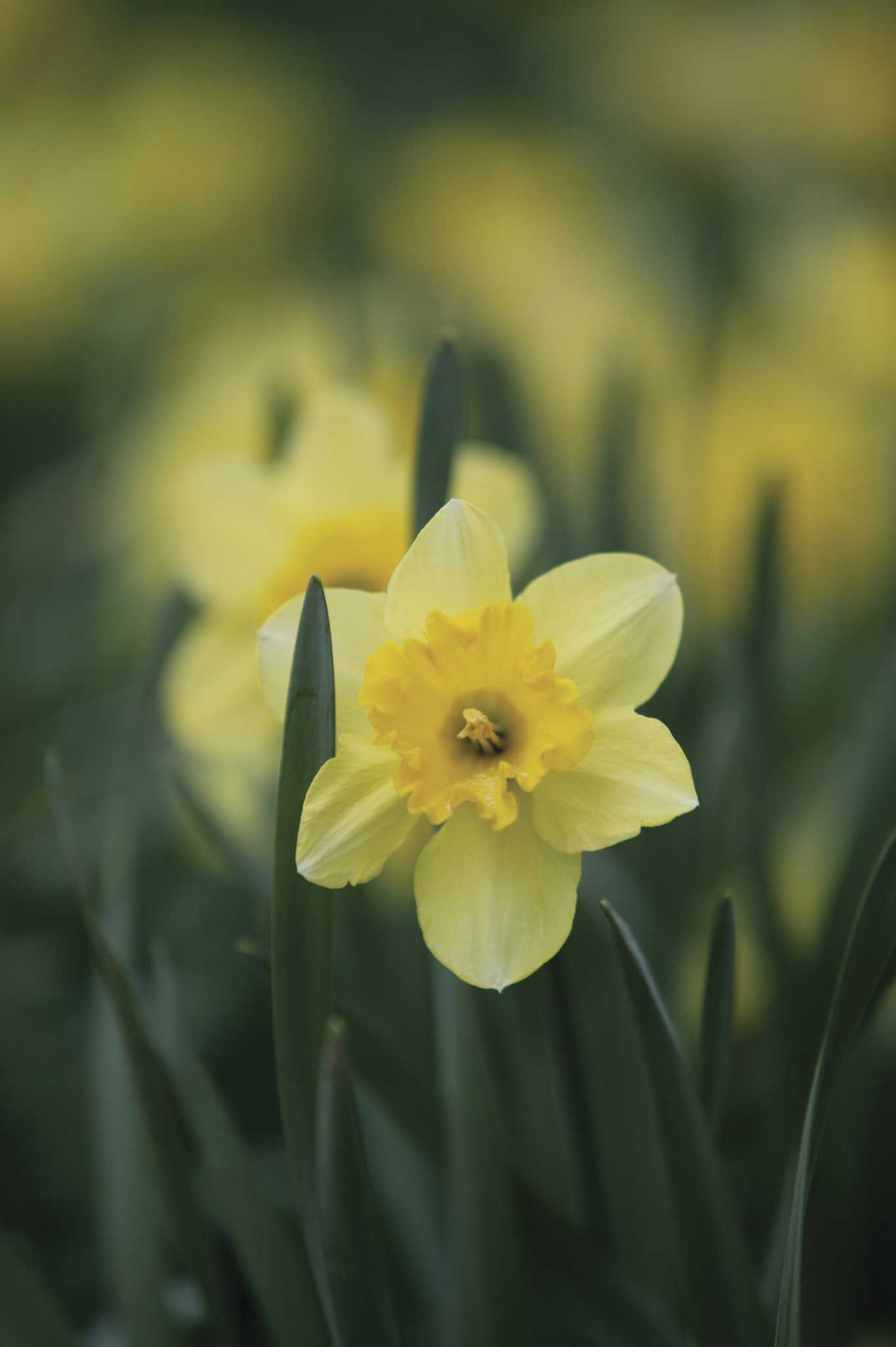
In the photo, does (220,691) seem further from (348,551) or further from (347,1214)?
(347,1214)

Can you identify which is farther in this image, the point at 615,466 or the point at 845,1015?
the point at 615,466

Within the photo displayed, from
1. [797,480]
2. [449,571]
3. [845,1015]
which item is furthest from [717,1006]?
[797,480]

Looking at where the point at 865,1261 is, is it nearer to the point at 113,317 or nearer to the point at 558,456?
the point at 558,456

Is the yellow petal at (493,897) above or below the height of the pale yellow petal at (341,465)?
below

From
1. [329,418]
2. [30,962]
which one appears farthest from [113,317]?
[329,418]

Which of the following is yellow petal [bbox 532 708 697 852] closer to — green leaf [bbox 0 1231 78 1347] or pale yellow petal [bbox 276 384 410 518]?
pale yellow petal [bbox 276 384 410 518]

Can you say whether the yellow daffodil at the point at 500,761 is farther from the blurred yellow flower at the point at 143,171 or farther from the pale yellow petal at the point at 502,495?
the blurred yellow flower at the point at 143,171

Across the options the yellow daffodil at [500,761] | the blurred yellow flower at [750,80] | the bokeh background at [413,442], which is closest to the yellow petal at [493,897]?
the yellow daffodil at [500,761]
